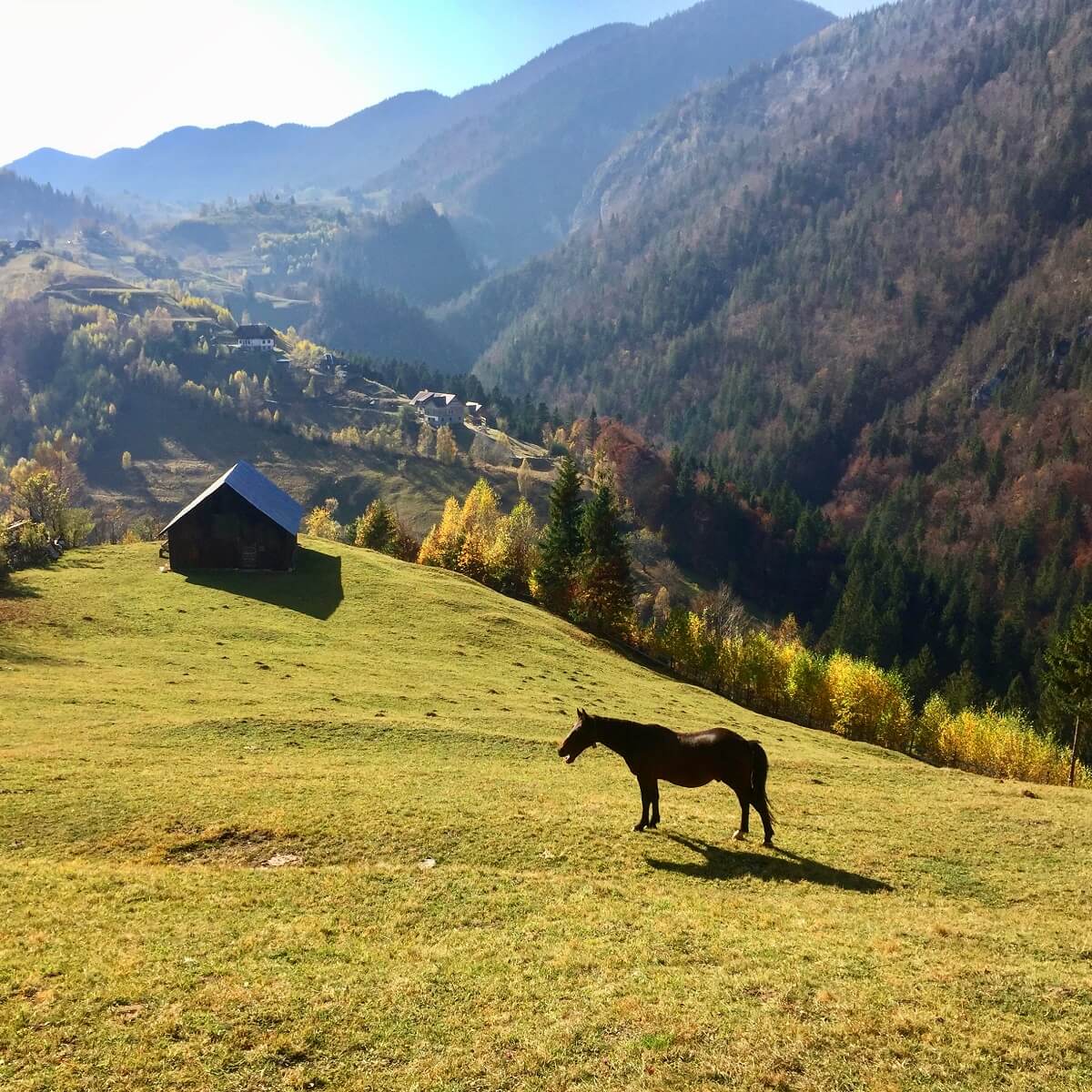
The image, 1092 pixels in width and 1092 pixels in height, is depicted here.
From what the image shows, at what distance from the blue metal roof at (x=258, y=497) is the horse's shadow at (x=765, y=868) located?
6327cm

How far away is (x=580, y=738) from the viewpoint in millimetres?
21641

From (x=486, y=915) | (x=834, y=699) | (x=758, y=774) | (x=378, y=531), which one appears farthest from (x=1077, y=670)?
(x=378, y=531)

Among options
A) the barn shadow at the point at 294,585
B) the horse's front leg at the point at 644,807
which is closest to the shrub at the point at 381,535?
the barn shadow at the point at 294,585

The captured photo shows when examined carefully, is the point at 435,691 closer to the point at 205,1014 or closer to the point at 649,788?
the point at 649,788

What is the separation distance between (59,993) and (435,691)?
32.9 metres

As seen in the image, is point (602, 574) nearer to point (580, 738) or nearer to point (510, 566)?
point (510, 566)

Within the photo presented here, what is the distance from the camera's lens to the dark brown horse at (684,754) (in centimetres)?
2145

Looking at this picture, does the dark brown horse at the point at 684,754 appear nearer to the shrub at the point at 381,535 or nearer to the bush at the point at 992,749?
the bush at the point at 992,749

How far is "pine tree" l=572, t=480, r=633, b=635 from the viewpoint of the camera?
82.4m

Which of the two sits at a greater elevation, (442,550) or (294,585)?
(294,585)

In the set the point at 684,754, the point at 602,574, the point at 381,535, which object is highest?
the point at 684,754

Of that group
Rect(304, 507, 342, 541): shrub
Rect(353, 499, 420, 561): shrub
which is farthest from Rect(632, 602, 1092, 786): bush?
Rect(304, 507, 342, 541): shrub

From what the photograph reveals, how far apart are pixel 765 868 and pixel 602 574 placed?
61963 millimetres

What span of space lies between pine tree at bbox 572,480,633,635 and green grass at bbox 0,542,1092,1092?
1722 inches
